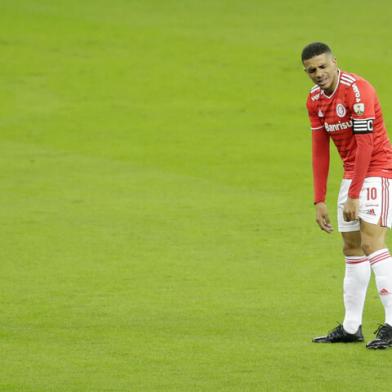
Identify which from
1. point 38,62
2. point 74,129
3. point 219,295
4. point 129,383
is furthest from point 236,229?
point 38,62

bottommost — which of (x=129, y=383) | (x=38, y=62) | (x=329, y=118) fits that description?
(x=129, y=383)

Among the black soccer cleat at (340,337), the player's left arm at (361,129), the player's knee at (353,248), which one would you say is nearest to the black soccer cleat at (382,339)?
the black soccer cleat at (340,337)

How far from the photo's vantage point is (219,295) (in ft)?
36.4

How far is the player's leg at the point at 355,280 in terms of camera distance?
912 cm

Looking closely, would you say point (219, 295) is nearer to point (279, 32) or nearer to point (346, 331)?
point (346, 331)

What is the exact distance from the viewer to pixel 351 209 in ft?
28.6

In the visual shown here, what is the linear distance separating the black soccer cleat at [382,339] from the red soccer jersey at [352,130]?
3.34 feet

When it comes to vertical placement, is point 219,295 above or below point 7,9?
below

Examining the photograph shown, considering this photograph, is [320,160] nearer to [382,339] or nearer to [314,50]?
[314,50]

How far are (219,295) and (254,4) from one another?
2337cm

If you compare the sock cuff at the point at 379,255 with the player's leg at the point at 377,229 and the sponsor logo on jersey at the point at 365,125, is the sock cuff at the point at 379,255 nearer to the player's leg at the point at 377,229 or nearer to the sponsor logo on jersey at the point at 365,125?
the player's leg at the point at 377,229

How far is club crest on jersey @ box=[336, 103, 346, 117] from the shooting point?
8750 millimetres

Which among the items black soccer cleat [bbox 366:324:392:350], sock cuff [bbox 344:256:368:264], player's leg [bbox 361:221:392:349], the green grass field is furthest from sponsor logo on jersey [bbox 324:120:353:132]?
the green grass field

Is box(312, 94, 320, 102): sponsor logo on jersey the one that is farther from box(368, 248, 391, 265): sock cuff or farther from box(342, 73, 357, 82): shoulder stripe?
box(368, 248, 391, 265): sock cuff
